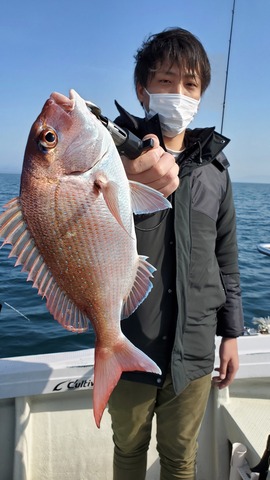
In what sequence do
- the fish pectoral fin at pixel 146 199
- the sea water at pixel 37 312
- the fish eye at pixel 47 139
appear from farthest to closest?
the sea water at pixel 37 312, the fish pectoral fin at pixel 146 199, the fish eye at pixel 47 139

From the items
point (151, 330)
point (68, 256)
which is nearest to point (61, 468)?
point (151, 330)

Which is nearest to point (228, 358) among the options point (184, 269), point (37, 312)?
point (184, 269)

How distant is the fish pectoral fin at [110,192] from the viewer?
4.10ft

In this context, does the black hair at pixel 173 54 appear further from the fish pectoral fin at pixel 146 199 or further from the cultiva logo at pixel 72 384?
the cultiva logo at pixel 72 384

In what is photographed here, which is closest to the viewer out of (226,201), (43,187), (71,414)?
(43,187)

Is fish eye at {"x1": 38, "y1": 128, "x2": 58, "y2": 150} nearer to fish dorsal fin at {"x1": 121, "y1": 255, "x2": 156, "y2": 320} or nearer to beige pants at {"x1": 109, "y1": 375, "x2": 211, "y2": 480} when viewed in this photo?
fish dorsal fin at {"x1": 121, "y1": 255, "x2": 156, "y2": 320}

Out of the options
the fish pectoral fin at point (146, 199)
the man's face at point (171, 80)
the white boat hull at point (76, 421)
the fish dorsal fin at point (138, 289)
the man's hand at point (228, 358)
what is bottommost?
the white boat hull at point (76, 421)

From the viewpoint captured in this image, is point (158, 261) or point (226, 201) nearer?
point (158, 261)

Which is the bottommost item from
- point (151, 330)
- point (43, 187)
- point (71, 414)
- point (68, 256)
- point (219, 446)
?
point (219, 446)

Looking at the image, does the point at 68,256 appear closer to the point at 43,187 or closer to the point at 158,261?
the point at 43,187

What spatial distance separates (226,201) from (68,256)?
3.66 ft

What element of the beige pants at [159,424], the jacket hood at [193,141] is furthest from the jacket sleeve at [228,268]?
the beige pants at [159,424]

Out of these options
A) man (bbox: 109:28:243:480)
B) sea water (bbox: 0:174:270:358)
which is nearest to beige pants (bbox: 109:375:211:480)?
man (bbox: 109:28:243:480)

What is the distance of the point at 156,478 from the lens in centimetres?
262
